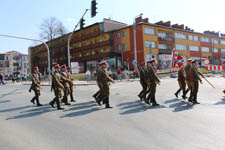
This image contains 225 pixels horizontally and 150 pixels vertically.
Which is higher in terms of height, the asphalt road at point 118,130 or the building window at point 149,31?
the building window at point 149,31

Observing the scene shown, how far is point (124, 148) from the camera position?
383 centimetres

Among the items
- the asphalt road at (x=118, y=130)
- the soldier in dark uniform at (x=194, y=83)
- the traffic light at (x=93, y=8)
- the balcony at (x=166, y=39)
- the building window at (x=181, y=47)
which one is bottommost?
the asphalt road at (x=118, y=130)

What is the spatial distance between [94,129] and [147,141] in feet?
4.92

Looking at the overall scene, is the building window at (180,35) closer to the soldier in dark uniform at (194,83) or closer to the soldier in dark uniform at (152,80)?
the soldier in dark uniform at (194,83)

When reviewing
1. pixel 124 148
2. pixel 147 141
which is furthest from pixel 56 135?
pixel 147 141

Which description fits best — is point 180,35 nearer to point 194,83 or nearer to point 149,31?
point 149,31

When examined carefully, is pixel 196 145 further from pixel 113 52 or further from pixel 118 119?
pixel 113 52

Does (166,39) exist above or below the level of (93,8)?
above

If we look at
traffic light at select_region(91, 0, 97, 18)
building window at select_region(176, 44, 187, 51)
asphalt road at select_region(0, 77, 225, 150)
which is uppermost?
building window at select_region(176, 44, 187, 51)

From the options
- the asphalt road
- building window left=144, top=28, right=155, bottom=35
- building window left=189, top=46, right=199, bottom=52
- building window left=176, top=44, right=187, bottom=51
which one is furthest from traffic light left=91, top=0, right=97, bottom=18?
building window left=189, top=46, right=199, bottom=52

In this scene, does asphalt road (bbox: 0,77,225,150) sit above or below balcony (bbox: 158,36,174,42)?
below

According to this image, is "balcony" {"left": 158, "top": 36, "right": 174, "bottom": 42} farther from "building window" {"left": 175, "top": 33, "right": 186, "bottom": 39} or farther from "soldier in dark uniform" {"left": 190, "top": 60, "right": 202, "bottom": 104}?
"soldier in dark uniform" {"left": 190, "top": 60, "right": 202, "bottom": 104}

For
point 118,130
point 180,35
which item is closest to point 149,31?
point 180,35

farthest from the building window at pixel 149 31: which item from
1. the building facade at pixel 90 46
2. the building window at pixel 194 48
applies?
the building window at pixel 194 48
